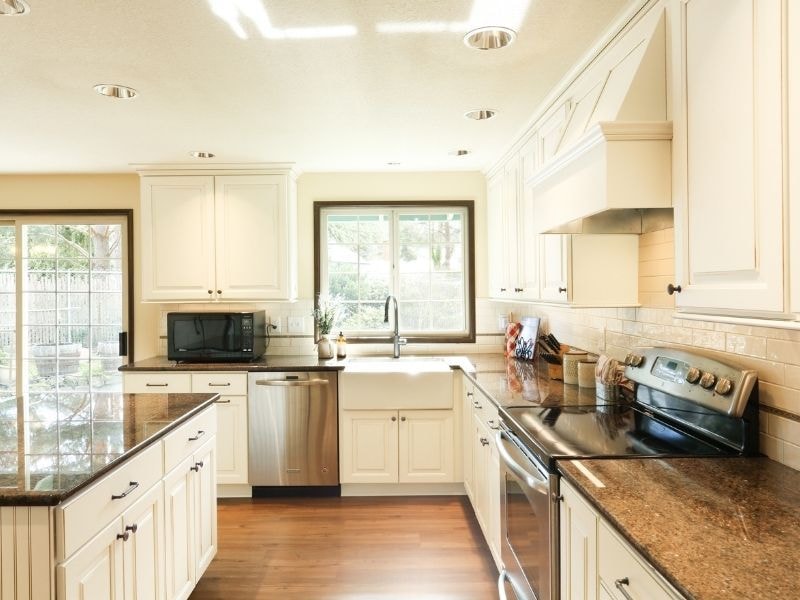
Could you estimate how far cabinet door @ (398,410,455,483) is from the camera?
11.1 ft

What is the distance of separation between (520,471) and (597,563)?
0.49 meters

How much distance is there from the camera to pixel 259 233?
146 inches

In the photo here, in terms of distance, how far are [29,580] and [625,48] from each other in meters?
2.40

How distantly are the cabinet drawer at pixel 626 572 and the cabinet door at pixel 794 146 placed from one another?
59 cm

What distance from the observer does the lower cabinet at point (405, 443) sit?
3.39 metres

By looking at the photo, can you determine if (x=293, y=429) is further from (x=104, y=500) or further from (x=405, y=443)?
(x=104, y=500)

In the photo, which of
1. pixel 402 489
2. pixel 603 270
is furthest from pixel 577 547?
pixel 402 489

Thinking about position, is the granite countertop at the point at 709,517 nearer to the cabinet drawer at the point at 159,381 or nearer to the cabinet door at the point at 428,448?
the cabinet door at the point at 428,448

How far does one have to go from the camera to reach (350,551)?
2.70m

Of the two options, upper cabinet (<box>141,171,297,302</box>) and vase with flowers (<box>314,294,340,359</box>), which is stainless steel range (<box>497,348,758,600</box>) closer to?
vase with flowers (<box>314,294,340,359</box>)

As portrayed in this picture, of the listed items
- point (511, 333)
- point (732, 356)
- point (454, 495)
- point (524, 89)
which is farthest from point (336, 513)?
point (524, 89)

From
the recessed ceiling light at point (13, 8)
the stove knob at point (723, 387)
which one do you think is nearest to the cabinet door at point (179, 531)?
the recessed ceiling light at point (13, 8)

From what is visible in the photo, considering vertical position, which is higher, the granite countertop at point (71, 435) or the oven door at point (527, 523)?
the granite countertop at point (71, 435)

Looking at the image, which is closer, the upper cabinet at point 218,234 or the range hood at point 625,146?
the range hood at point 625,146
